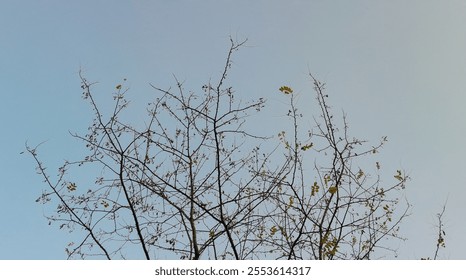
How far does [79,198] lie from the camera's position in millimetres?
5668

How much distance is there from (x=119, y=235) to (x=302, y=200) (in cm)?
174
